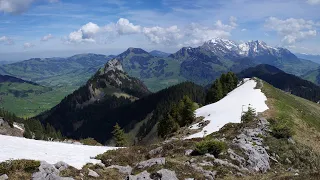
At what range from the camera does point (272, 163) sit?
2784 cm

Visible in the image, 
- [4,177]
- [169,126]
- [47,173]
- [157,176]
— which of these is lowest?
[169,126]

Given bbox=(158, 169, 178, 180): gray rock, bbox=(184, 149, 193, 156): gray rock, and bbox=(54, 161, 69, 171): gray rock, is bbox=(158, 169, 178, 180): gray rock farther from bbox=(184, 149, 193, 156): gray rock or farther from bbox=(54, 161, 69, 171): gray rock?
bbox=(54, 161, 69, 171): gray rock

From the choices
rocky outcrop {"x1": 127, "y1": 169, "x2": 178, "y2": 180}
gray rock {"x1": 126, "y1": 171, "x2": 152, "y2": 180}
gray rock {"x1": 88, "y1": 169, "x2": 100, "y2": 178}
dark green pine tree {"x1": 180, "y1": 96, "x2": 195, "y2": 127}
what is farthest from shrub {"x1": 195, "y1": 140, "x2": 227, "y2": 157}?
dark green pine tree {"x1": 180, "y1": 96, "x2": 195, "y2": 127}

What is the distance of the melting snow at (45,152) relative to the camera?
79.7 ft

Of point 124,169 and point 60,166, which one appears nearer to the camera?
point 60,166

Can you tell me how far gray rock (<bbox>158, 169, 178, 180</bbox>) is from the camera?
19.5 meters

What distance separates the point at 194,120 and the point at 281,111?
1951 centimetres

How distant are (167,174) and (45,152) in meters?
13.6

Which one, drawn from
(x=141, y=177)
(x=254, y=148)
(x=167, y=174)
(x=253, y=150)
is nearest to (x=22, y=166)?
(x=141, y=177)

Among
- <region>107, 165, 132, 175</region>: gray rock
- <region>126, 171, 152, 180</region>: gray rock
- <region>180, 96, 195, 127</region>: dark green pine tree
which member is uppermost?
<region>126, 171, 152, 180</region>: gray rock

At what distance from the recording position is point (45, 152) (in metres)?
27.1

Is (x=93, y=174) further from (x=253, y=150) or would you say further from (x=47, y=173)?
(x=253, y=150)

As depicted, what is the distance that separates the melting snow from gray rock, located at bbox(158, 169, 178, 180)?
281 inches

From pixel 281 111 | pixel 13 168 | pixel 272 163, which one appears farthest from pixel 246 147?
pixel 281 111
